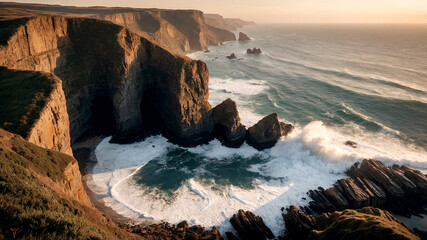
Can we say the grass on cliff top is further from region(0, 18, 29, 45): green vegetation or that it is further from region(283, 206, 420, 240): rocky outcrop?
region(283, 206, 420, 240): rocky outcrop

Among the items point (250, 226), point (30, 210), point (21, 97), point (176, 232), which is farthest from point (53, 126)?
point (250, 226)

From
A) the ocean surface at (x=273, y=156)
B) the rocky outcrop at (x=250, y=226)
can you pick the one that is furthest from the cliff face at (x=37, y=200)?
the rocky outcrop at (x=250, y=226)

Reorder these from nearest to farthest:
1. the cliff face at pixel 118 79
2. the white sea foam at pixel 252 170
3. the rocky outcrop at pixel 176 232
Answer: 1. the rocky outcrop at pixel 176 232
2. the white sea foam at pixel 252 170
3. the cliff face at pixel 118 79

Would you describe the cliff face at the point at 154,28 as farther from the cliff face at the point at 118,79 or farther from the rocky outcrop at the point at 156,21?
the cliff face at the point at 118,79

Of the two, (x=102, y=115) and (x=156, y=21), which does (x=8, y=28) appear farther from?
(x=156, y=21)

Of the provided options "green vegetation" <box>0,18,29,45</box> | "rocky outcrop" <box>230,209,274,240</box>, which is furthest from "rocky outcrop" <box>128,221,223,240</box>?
"green vegetation" <box>0,18,29,45</box>

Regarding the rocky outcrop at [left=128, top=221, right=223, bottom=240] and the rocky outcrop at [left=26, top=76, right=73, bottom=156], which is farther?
the rocky outcrop at [left=128, top=221, right=223, bottom=240]
